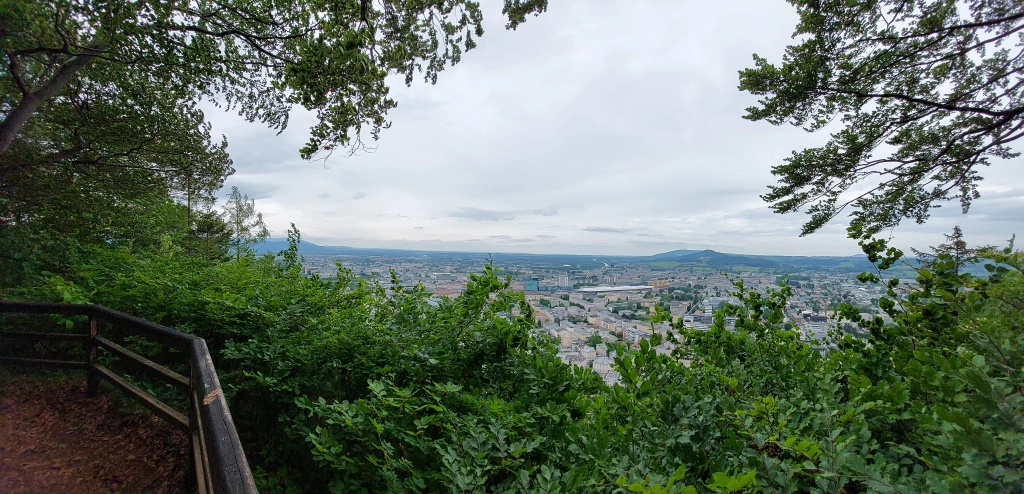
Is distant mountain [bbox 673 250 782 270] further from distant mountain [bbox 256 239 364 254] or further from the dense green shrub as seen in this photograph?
distant mountain [bbox 256 239 364 254]

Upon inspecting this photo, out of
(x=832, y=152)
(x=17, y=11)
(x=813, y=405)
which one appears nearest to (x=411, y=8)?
(x=17, y=11)

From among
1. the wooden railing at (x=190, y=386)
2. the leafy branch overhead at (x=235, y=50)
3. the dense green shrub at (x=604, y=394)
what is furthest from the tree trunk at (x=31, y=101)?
the wooden railing at (x=190, y=386)

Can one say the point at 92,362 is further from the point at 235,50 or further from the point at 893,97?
the point at 893,97

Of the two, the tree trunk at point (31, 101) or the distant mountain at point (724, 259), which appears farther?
the distant mountain at point (724, 259)

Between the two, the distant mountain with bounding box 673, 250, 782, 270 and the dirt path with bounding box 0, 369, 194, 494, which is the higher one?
A: the distant mountain with bounding box 673, 250, 782, 270

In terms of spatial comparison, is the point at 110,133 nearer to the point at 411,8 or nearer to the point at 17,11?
the point at 17,11

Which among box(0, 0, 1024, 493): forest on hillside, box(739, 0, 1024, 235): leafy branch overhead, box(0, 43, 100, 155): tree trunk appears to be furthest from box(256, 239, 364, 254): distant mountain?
box(739, 0, 1024, 235): leafy branch overhead

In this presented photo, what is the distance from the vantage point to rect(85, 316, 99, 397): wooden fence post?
356 cm

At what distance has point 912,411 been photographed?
5.28ft

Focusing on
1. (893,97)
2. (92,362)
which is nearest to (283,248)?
(92,362)

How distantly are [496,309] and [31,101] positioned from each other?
23.3ft

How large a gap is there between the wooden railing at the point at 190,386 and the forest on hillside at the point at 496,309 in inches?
16.7

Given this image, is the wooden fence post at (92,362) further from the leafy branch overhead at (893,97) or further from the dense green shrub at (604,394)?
the leafy branch overhead at (893,97)

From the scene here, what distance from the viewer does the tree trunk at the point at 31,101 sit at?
4785mm
